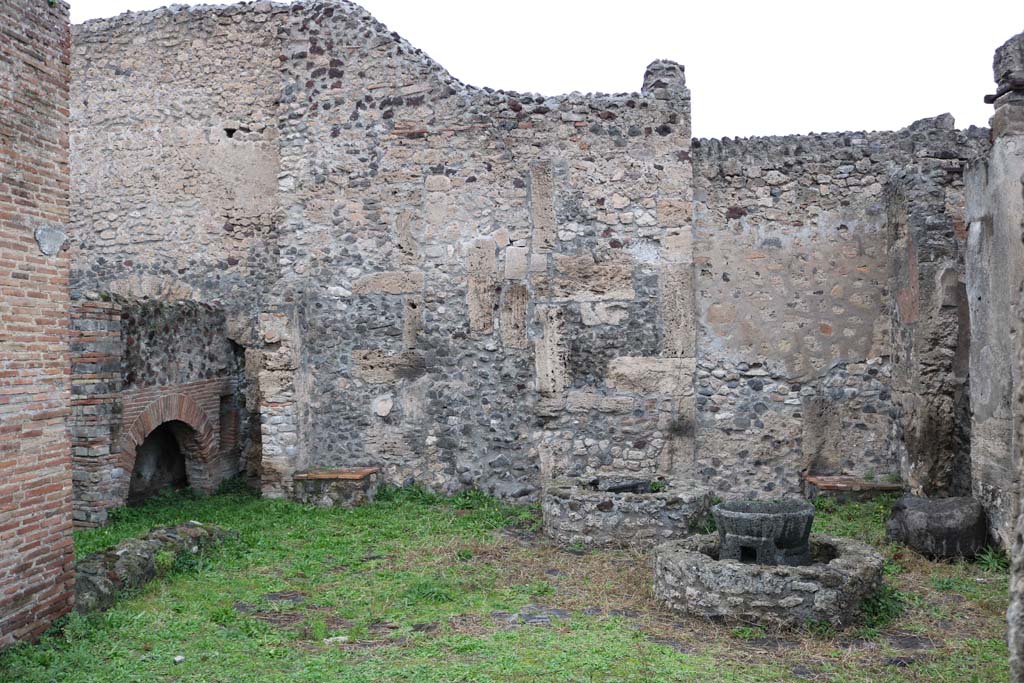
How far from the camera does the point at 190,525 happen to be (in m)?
8.22

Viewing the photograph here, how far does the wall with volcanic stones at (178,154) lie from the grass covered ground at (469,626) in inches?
186

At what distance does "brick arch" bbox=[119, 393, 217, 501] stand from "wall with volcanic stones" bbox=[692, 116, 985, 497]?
235 inches

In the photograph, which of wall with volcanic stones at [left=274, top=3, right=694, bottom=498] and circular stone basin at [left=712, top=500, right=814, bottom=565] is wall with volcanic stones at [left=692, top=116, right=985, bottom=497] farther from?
circular stone basin at [left=712, top=500, right=814, bottom=565]

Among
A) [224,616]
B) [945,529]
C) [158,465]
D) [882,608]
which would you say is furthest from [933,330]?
[158,465]

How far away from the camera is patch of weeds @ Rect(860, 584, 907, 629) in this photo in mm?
5879

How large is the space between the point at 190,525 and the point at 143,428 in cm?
220

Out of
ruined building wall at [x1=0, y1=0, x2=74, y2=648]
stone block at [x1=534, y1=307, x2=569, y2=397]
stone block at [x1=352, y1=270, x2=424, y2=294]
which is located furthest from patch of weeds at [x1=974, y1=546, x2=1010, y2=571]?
ruined building wall at [x1=0, y1=0, x2=74, y2=648]

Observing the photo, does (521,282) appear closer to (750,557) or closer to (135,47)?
(750,557)

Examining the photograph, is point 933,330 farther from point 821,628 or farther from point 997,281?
point 821,628

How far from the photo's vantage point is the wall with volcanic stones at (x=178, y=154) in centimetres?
1206

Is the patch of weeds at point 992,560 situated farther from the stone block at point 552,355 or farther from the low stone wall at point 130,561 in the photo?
the low stone wall at point 130,561

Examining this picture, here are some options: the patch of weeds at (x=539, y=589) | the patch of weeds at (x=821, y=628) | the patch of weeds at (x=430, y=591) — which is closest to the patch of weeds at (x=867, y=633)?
the patch of weeds at (x=821, y=628)

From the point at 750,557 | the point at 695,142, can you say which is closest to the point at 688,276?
the point at 695,142

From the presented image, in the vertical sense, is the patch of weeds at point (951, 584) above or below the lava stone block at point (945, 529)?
below
